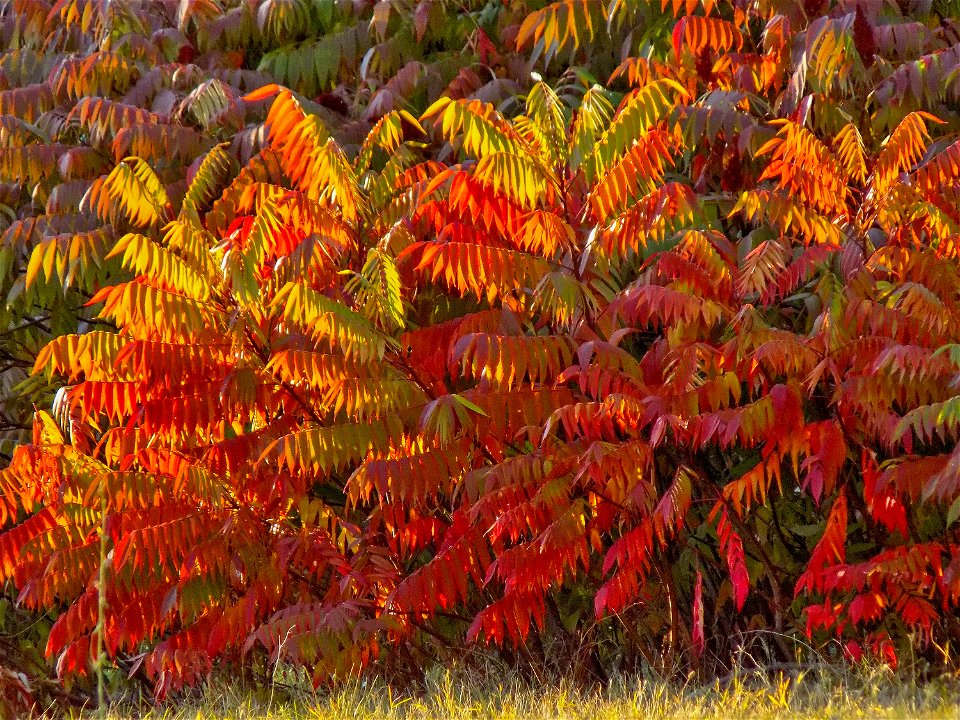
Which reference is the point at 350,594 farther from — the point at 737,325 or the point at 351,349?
the point at 737,325

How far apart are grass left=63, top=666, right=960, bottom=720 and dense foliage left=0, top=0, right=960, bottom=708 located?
169 millimetres

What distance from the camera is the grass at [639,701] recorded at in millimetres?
4051

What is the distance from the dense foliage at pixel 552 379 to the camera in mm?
4445

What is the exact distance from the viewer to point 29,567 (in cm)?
529

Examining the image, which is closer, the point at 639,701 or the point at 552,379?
the point at 639,701

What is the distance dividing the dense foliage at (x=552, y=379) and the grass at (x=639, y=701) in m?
0.17

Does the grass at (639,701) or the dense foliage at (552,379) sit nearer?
the grass at (639,701)

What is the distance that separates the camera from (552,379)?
512cm

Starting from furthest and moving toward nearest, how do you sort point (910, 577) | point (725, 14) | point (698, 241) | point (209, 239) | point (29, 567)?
point (725, 14)
point (209, 239)
point (29, 567)
point (698, 241)
point (910, 577)

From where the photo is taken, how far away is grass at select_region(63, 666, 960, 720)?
13.3 feet

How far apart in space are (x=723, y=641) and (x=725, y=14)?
10.2ft

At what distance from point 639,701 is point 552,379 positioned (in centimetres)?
137

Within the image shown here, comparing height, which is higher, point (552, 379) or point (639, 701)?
point (552, 379)

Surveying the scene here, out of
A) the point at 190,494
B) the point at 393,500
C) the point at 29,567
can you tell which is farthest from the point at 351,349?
the point at 29,567
